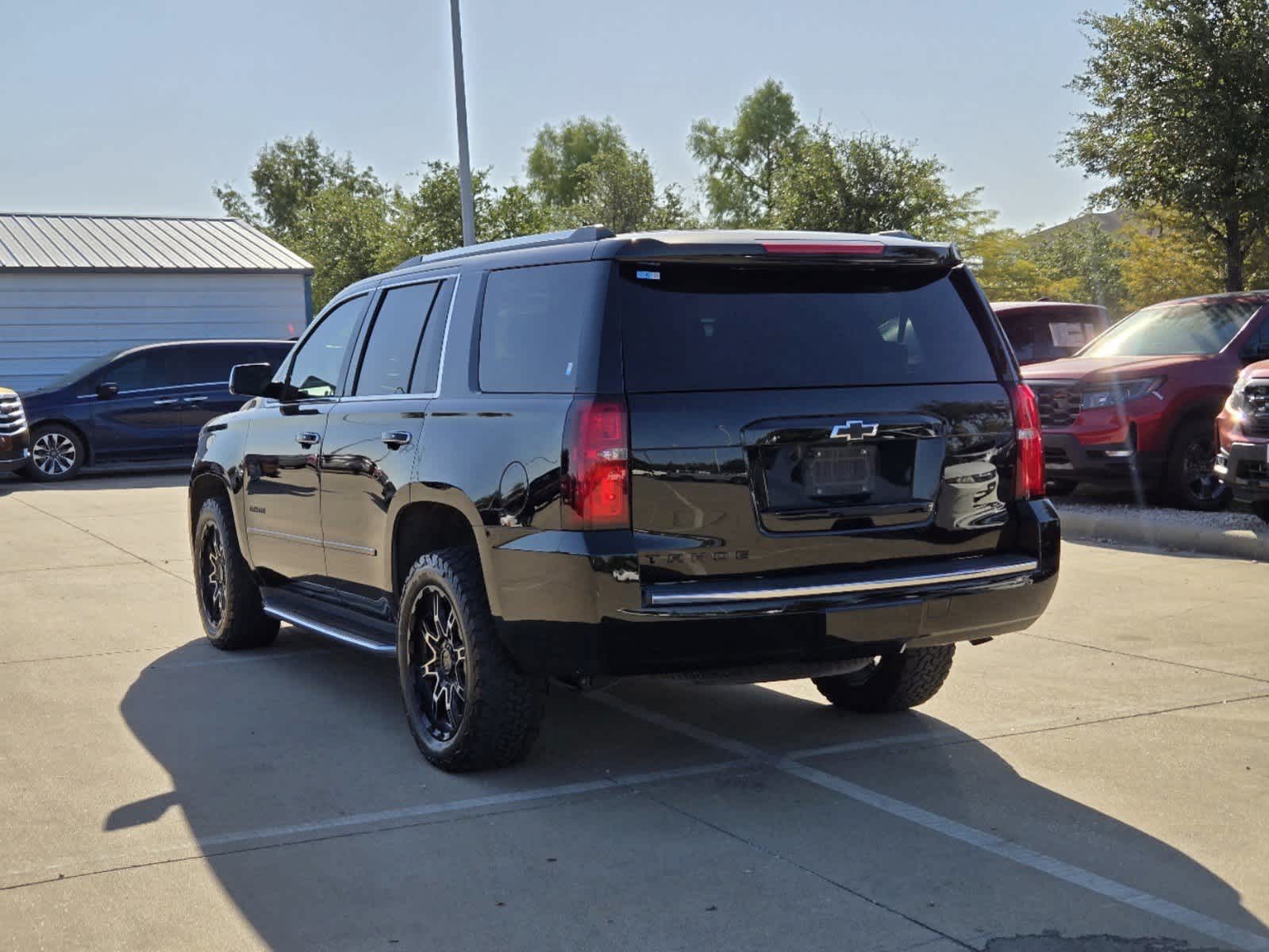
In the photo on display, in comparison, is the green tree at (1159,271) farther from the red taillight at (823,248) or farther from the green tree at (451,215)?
the red taillight at (823,248)

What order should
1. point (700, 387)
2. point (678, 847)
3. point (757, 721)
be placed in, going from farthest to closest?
1. point (757, 721)
2. point (700, 387)
3. point (678, 847)

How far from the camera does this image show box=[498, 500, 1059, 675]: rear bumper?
4727 mm

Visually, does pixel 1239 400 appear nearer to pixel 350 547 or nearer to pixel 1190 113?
pixel 350 547

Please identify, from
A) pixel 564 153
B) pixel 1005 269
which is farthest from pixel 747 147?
pixel 1005 269

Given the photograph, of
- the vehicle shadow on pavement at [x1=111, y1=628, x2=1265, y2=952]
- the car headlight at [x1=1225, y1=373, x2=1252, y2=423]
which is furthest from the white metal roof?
the vehicle shadow on pavement at [x1=111, y1=628, x2=1265, y2=952]

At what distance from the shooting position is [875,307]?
525 cm

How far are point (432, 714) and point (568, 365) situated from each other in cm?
149

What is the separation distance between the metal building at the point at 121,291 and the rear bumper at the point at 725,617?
79.1 feet

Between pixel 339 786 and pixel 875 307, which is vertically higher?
pixel 875 307

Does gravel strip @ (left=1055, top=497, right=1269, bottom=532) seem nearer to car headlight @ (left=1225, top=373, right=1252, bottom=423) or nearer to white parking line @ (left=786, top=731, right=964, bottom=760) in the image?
car headlight @ (left=1225, top=373, right=1252, bottom=423)

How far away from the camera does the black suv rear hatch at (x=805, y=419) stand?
479 cm

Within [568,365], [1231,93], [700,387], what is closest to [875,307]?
[700,387]

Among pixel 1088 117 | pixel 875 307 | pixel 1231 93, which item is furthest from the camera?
pixel 1088 117

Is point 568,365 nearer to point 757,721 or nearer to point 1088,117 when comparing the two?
point 757,721
